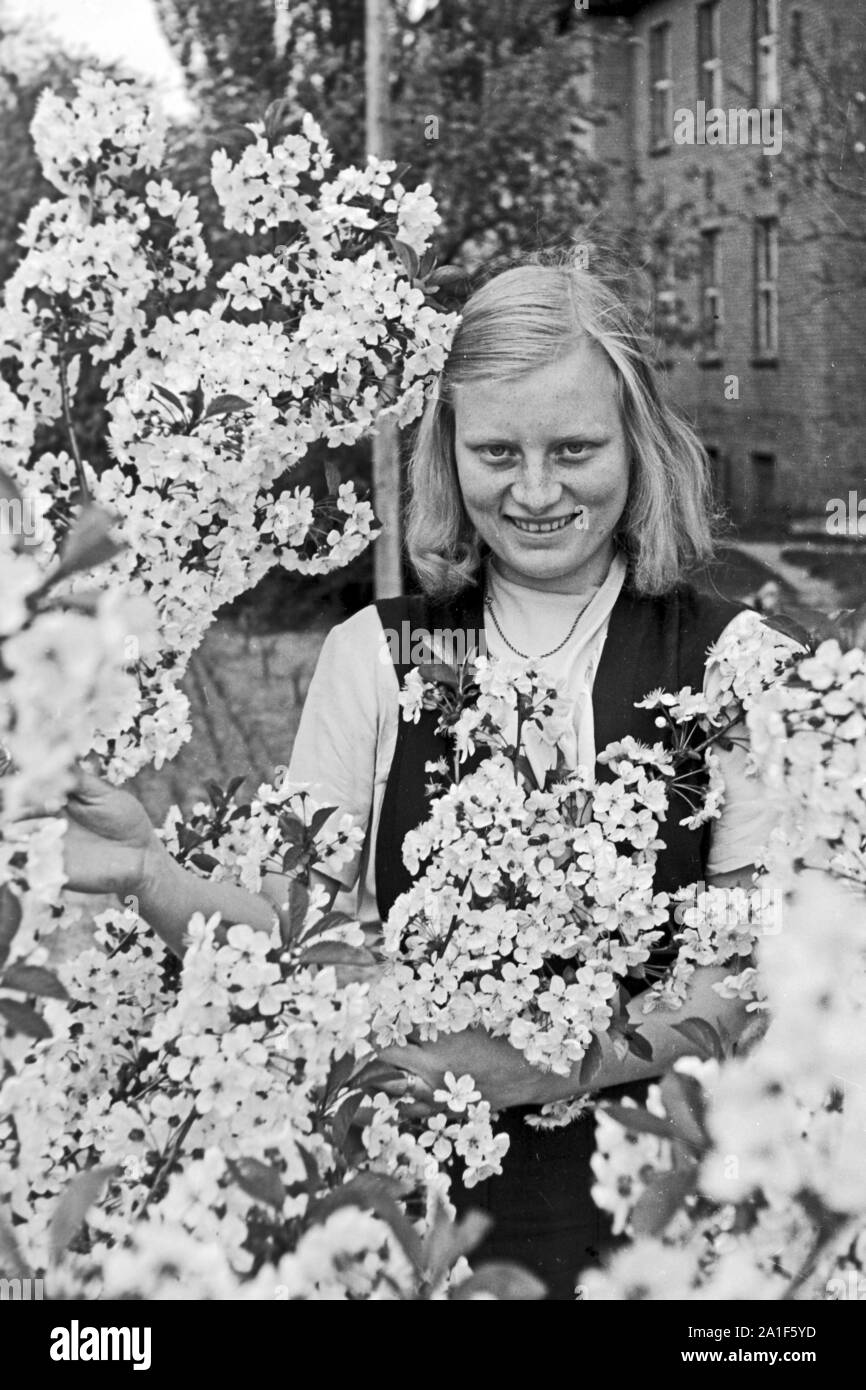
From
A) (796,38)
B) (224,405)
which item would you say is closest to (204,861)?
(224,405)

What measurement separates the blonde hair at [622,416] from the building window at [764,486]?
263cm

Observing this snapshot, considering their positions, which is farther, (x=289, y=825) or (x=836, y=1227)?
(x=289, y=825)

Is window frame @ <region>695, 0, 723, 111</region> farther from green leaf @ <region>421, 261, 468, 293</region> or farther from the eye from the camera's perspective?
the eye

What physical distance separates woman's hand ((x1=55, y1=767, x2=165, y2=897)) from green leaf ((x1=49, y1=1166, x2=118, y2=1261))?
202 mm

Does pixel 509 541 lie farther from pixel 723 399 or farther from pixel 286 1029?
pixel 723 399

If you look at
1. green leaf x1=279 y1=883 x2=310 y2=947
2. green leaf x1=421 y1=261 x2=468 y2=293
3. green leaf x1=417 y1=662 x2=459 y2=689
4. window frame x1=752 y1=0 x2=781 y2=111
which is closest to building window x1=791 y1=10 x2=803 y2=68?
window frame x1=752 y1=0 x2=781 y2=111

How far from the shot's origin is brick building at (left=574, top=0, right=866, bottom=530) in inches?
167

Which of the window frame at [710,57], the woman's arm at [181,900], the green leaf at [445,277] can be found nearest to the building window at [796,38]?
the window frame at [710,57]

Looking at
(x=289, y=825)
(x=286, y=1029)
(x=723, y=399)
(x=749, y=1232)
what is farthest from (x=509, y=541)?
(x=723, y=399)

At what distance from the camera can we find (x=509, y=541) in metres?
1.57

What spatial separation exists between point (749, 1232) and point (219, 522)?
88cm

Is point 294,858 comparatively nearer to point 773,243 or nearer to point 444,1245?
point 444,1245

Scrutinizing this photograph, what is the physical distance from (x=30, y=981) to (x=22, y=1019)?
24mm

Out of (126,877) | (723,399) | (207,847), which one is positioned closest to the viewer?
(126,877)
